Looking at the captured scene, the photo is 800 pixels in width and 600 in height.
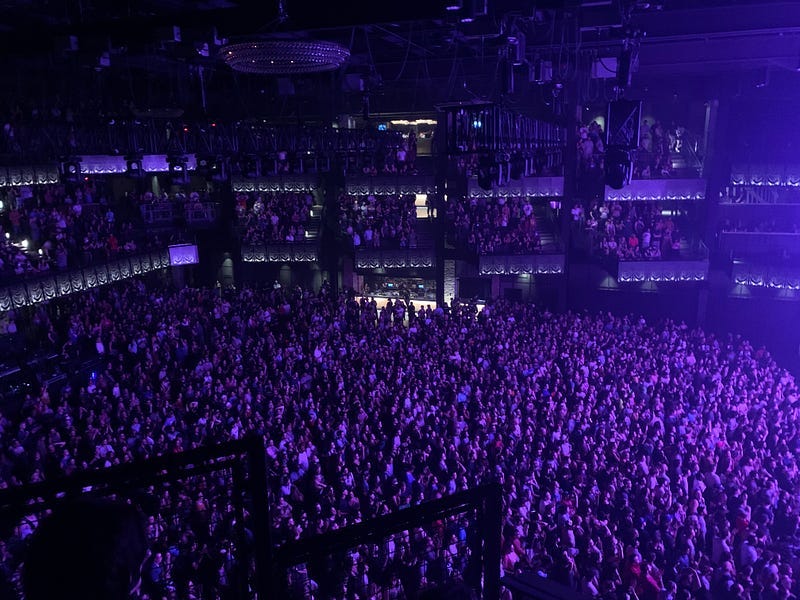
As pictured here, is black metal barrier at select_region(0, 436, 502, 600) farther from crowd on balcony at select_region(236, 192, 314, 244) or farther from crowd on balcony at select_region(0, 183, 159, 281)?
crowd on balcony at select_region(236, 192, 314, 244)

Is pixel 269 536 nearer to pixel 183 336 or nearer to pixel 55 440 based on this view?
pixel 55 440

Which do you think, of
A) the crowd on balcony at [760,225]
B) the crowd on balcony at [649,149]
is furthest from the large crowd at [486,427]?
the crowd on balcony at [649,149]

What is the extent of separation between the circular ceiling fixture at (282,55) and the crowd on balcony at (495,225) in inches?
577

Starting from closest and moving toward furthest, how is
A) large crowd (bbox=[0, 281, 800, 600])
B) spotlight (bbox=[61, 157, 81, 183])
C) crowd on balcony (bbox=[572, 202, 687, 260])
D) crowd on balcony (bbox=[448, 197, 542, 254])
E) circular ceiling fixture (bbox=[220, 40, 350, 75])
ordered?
circular ceiling fixture (bbox=[220, 40, 350, 75]) → large crowd (bbox=[0, 281, 800, 600]) → spotlight (bbox=[61, 157, 81, 183]) → crowd on balcony (bbox=[572, 202, 687, 260]) → crowd on balcony (bbox=[448, 197, 542, 254])

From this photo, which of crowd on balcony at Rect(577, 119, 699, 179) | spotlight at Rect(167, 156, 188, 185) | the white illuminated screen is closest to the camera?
spotlight at Rect(167, 156, 188, 185)

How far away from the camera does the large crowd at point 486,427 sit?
8.71 meters

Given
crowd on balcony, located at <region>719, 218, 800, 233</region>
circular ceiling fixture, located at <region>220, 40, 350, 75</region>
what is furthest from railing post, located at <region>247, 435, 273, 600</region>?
crowd on balcony, located at <region>719, 218, 800, 233</region>

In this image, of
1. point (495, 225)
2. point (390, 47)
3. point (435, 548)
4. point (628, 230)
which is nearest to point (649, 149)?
point (628, 230)

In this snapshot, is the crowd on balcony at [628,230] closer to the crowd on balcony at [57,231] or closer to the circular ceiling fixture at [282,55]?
the crowd on balcony at [57,231]

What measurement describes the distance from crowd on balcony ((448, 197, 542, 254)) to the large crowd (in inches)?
199

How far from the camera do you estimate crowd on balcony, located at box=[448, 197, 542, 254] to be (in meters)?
21.9

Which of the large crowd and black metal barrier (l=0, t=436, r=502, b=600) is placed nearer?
black metal barrier (l=0, t=436, r=502, b=600)

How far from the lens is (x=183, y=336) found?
15734 mm

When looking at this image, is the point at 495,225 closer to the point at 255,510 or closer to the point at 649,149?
the point at 649,149
